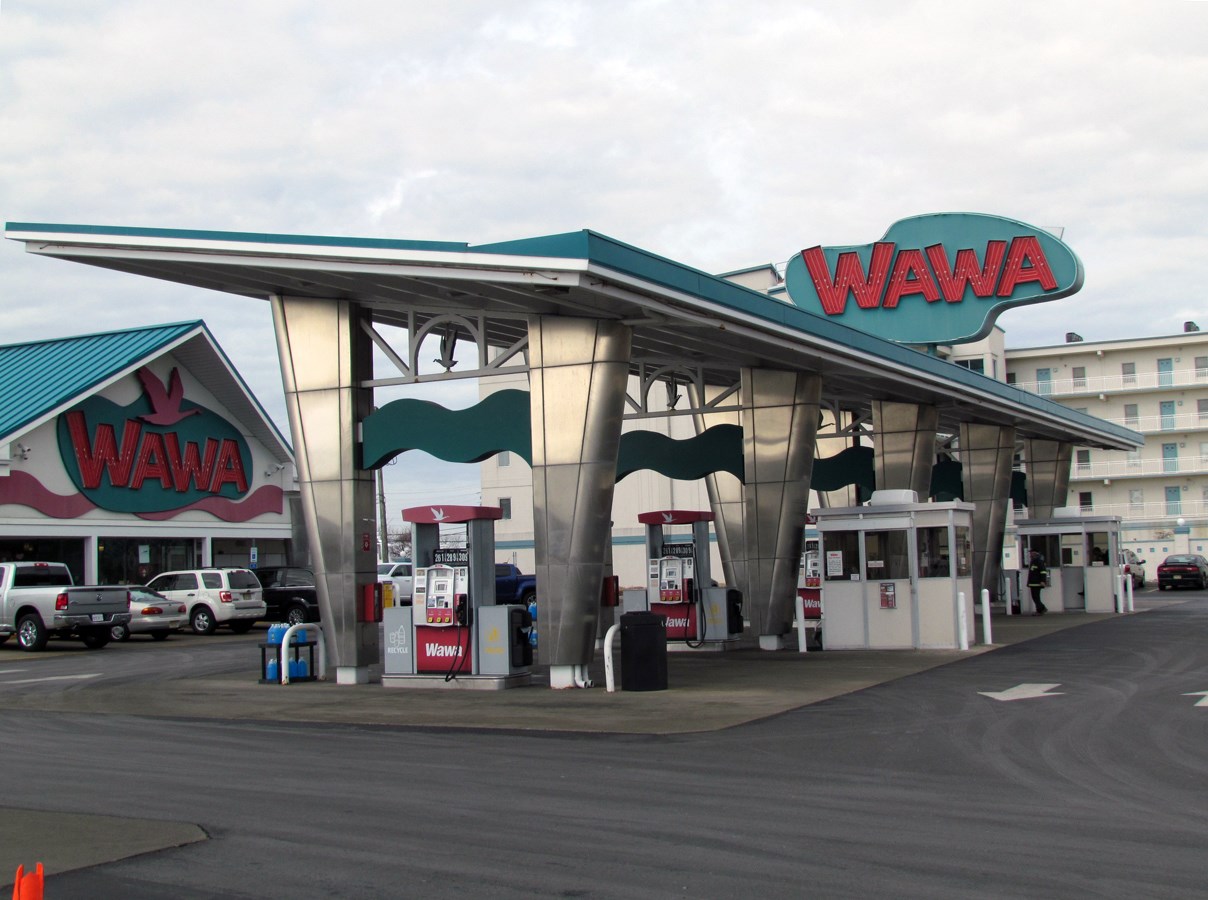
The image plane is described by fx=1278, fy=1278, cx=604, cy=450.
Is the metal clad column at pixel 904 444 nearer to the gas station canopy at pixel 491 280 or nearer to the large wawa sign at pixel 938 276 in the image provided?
the large wawa sign at pixel 938 276

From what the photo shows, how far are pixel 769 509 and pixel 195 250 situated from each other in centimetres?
1203

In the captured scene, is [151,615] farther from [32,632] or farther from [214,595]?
[32,632]

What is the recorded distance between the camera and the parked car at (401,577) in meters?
36.9

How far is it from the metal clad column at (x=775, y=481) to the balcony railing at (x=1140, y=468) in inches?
2169

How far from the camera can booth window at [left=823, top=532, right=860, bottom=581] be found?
2341cm

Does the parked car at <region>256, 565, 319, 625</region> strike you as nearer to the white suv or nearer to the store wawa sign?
the white suv

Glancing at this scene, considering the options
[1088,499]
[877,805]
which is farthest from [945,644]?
[1088,499]

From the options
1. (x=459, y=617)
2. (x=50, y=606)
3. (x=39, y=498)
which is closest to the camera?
(x=459, y=617)

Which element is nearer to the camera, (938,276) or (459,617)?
(459,617)

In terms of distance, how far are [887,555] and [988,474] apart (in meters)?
16.4

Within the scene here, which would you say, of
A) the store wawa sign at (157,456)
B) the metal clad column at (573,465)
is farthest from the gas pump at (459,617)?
the store wawa sign at (157,456)

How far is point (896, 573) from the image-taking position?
2311cm

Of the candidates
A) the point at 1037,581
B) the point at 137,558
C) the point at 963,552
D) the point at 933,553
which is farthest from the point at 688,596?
the point at 137,558

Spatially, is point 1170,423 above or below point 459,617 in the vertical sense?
above
